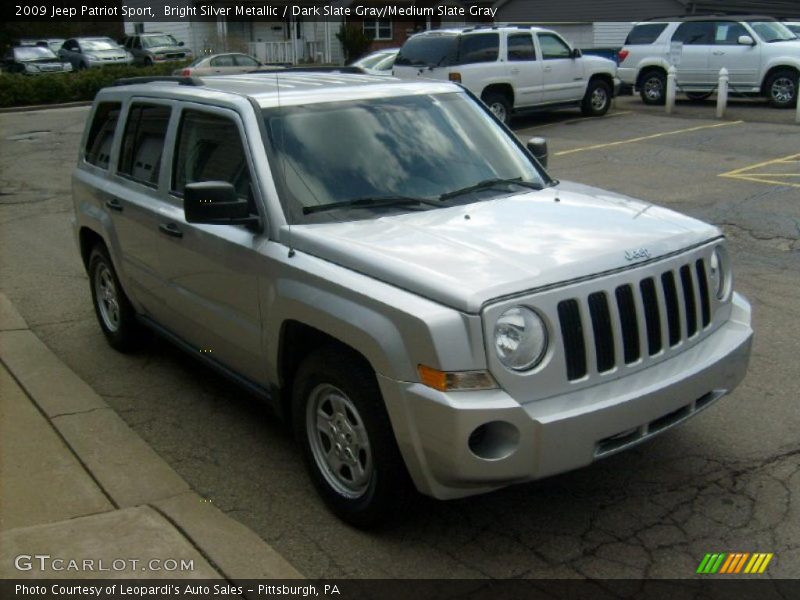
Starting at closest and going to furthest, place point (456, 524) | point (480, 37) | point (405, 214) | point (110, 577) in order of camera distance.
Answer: point (110, 577), point (456, 524), point (405, 214), point (480, 37)

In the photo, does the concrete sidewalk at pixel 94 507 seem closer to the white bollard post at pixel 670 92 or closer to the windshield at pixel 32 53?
the white bollard post at pixel 670 92

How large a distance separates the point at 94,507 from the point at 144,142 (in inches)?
101

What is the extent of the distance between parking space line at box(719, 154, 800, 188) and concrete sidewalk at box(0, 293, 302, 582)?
355 inches

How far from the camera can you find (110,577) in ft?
12.0

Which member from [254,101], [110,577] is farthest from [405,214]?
[110,577]

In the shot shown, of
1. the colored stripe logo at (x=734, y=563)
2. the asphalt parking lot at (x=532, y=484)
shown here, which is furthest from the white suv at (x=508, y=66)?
the colored stripe logo at (x=734, y=563)

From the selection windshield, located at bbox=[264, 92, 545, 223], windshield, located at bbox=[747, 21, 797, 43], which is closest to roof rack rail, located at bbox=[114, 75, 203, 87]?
windshield, located at bbox=[264, 92, 545, 223]

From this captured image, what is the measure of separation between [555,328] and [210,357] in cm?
235

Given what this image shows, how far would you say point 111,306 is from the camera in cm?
680

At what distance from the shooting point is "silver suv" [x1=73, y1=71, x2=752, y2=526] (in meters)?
3.61

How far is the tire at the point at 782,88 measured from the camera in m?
19.3

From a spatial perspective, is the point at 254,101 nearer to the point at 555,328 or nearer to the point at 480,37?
the point at 555,328

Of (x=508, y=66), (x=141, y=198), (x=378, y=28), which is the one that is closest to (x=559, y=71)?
(x=508, y=66)

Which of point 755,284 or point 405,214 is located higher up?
point 405,214
